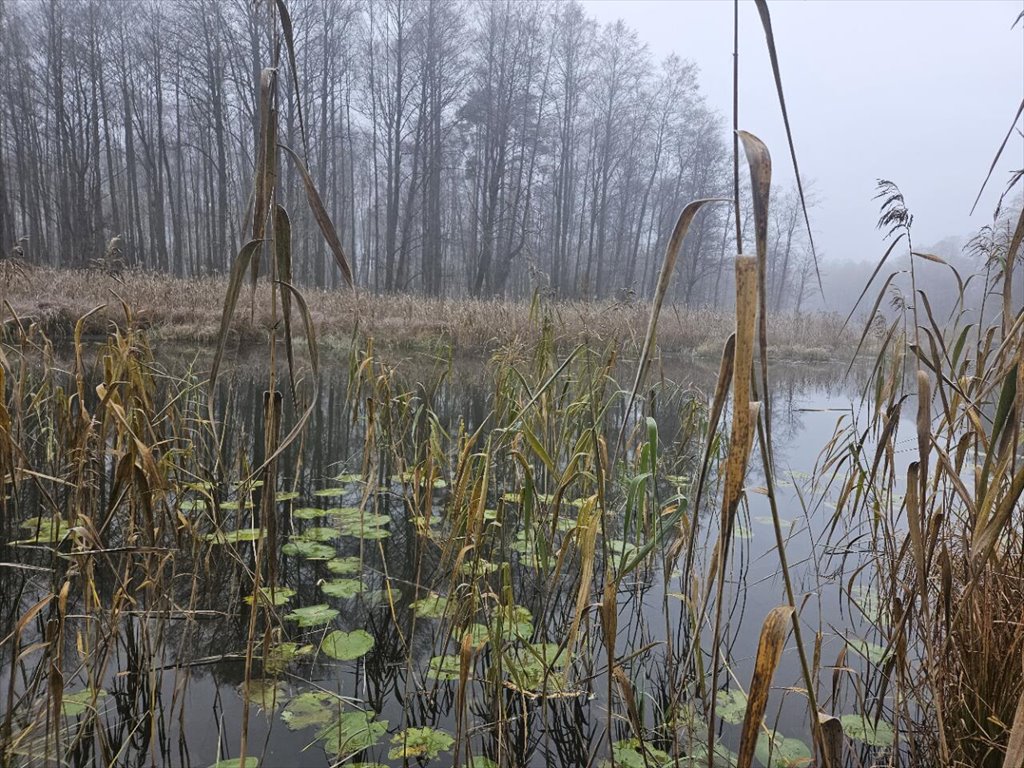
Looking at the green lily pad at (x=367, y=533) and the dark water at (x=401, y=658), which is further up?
the green lily pad at (x=367, y=533)

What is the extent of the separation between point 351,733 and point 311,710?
0.15 meters

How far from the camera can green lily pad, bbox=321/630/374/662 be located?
1.95 meters

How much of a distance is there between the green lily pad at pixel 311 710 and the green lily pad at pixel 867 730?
1307mm

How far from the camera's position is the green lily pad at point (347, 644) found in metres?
1.95

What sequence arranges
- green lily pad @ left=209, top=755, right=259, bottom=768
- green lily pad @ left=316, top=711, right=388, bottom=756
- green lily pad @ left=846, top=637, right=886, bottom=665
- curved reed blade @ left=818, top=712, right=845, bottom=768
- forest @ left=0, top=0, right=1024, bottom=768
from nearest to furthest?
1. curved reed blade @ left=818, top=712, right=845, bottom=768
2. forest @ left=0, top=0, right=1024, bottom=768
3. green lily pad @ left=209, top=755, right=259, bottom=768
4. green lily pad @ left=316, top=711, right=388, bottom=756
5. green lily pad @ left=846, top=637, right=886, bottom=665

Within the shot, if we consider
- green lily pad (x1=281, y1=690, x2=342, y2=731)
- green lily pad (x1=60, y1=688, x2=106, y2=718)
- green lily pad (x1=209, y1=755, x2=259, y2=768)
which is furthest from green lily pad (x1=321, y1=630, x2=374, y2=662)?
green lily pad (x1=60, y1=688, x2=106, y2=718)

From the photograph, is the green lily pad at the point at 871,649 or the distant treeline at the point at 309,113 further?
the distant treeline at the point at 309,113

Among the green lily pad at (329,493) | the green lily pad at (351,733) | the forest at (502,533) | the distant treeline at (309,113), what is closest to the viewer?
the forest at (502,533)

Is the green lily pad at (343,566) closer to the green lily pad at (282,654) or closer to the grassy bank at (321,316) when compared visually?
the green lily pad at (282,654)

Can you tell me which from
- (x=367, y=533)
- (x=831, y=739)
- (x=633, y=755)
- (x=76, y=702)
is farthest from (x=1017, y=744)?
(x=367, y=533)

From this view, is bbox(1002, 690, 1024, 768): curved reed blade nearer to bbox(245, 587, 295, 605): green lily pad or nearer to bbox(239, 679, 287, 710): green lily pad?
bbox(239, 679, 287, 710): green lily pad

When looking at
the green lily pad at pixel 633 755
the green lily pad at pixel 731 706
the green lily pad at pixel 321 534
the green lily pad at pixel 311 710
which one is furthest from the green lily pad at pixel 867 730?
the green lily pad at pixel 321 534

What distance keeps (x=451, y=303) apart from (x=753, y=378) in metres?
11.5

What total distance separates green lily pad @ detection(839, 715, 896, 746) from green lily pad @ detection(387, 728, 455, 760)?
3.30 ft
